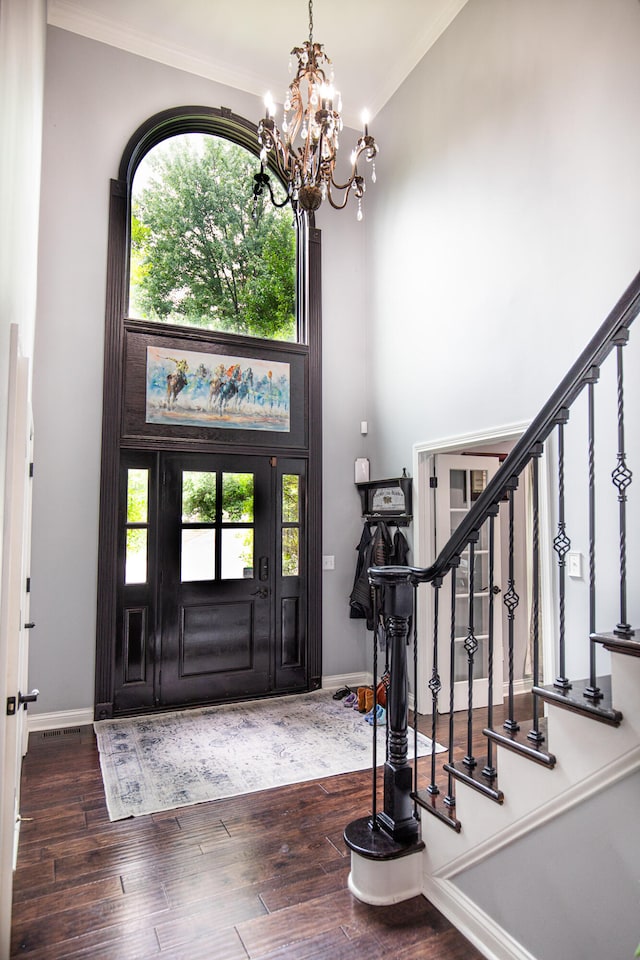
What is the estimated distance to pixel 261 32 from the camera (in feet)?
14.5

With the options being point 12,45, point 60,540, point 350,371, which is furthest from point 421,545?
point 12,45

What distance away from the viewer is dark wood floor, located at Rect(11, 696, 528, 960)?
1.94m

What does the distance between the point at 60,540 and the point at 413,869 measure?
3.08m

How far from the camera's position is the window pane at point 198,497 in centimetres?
443

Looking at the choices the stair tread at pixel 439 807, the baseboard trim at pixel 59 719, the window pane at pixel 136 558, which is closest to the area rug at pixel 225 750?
the baseboard trim at pixel 59 719

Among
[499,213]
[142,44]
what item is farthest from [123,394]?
[499,213]

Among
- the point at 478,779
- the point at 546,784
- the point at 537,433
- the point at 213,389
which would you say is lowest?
the point at 478,779

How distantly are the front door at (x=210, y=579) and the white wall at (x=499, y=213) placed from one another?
3.74ft

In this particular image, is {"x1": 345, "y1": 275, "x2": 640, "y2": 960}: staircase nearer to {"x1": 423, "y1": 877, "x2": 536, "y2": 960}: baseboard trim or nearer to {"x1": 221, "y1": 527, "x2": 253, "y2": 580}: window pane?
{"x1": 423, "y1": 877, "x2": 536, "y2": 960}: baseboard trim

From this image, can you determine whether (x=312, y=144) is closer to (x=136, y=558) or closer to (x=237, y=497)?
(x=237, y=497)

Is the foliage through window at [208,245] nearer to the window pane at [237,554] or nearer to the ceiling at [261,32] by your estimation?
the ceiling at [261,32]

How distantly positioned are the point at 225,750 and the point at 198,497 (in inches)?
73.4

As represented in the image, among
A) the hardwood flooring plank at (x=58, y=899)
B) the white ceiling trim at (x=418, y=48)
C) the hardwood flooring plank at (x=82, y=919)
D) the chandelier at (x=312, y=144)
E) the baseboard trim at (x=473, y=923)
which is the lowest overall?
the hardwood flooring plank at (x=58, y=899)

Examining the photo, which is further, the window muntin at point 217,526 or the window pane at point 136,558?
the window muntin at point 217,526
